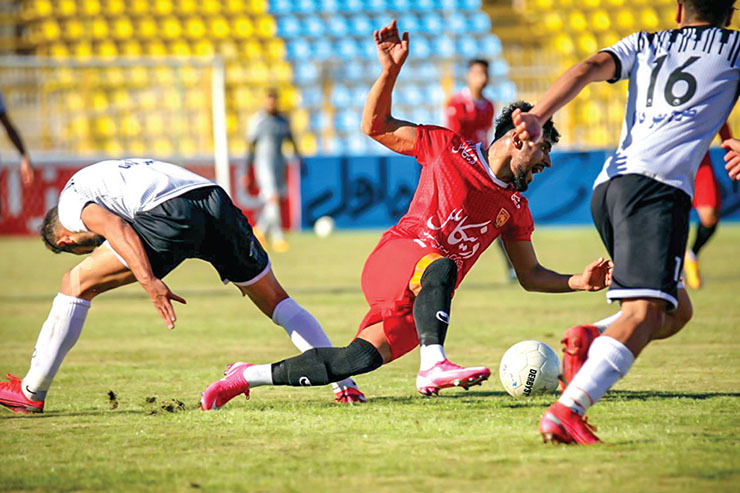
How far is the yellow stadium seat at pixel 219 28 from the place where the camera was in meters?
25.3

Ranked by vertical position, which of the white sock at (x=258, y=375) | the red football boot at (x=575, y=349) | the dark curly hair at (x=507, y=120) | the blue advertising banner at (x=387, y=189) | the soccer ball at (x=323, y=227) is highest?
the dark curly hair at (x=507, y=120)

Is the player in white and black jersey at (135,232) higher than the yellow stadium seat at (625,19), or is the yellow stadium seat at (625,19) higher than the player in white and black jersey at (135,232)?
the yellow stadium seat at (625,19)

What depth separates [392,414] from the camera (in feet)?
16.0

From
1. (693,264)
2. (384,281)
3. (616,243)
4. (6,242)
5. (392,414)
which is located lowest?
(6,242)

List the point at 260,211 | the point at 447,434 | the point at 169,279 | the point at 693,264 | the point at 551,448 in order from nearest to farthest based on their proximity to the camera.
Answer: the point at 551,448
the point at 447,434
the point at 693,264
the point at 169,279
the point at 260,211

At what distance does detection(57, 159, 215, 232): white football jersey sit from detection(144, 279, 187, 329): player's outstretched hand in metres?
0.65

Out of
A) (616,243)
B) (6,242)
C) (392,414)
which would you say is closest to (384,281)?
(392,414)

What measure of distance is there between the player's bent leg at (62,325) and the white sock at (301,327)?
0.79 metres

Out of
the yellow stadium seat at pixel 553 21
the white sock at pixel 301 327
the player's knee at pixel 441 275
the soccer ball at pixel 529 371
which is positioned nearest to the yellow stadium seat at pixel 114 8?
the yellow stadium seat at pixel 553 21

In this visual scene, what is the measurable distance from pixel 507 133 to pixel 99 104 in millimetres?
17459

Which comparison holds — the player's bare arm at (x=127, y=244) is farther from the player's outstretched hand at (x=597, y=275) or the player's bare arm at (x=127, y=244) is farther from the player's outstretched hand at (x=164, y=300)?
the player's outstretched hand at (x=597, y=275)

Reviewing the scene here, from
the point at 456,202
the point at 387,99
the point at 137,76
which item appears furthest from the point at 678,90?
the point at 137,76

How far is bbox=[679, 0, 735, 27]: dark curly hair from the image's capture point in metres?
4.14

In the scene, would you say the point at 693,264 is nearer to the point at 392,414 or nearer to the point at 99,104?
the point at 392,414
